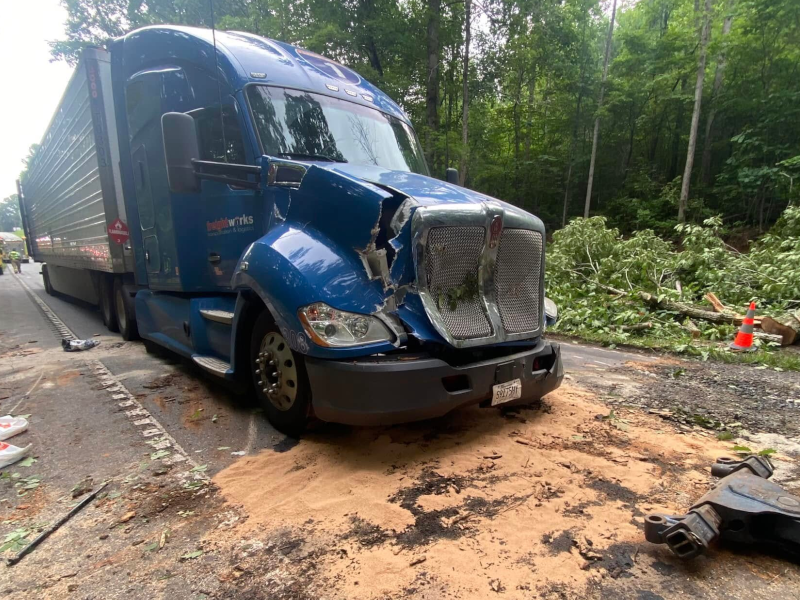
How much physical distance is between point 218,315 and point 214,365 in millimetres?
456

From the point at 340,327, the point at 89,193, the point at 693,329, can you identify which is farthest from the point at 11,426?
the point at 693,329

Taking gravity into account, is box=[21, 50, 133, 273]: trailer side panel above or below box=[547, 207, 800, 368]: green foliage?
above

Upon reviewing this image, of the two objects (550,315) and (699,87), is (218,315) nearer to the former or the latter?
(550,315)

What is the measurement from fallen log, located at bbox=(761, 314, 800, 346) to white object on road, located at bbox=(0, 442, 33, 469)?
28.1 ft

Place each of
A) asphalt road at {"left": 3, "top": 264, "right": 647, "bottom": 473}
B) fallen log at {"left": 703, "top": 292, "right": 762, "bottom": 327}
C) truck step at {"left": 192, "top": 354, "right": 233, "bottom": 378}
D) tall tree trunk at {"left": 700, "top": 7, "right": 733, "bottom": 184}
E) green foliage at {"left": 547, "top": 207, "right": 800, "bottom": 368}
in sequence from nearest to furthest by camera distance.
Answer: asphalt road at {"left": 3, "top": 264, "right": 647, "bottom": 473} → truck step at {"left": 192, "top": 354, "right": 233, "bottom": 378} → fallen log at {"left": 703, "top": 292, "right": 762, "bottom": 327} → green foliage at {"left": 547, "top": 207, "right": 800, "bottom": 368} → tall tree trunk at {"left": 700, "top": 7, "right": 733, "bottom": 184}

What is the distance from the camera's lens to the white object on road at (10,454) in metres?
3.05

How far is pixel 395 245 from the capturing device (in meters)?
2.86

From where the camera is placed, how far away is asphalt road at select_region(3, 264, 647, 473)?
336cm

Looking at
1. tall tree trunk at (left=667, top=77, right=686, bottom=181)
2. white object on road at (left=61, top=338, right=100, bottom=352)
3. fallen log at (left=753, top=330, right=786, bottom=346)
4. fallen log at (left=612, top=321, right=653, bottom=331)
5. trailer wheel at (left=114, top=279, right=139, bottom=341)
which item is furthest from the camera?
tall tree trunk at (left=667, top=77, right=686, bottom=181)

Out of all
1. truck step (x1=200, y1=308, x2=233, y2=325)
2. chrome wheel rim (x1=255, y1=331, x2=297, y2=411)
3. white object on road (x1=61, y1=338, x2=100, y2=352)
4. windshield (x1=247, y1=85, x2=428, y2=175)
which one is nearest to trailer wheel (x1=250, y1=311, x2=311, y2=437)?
chrome wheel rim (x1=255, y1=331, x2=297, y2=411)

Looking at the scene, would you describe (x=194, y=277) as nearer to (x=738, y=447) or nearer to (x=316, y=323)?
(x=316, y=323)

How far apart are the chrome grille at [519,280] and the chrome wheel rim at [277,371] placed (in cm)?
158

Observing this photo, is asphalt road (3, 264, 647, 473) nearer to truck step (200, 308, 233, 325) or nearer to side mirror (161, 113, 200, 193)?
truck step (200, 308, 233, 325)

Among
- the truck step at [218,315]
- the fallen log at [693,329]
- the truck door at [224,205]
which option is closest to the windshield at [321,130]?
the truck door at [224,205]
